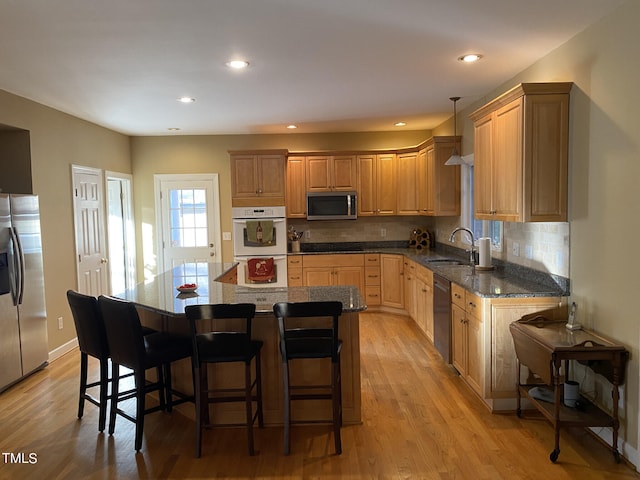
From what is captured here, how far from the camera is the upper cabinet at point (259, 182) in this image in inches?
251

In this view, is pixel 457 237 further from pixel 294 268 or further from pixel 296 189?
pixel 296 189

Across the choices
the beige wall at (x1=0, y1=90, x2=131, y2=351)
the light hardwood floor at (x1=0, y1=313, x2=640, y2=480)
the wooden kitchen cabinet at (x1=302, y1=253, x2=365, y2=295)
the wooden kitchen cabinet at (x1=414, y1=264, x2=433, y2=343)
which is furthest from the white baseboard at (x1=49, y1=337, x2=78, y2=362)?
the wooden kitchen cabinet at (x1=414, y1=264, x2=433, y2=343)

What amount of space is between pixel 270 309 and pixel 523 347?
1.63 m

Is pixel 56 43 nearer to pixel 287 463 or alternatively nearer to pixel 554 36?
pixel 287 463

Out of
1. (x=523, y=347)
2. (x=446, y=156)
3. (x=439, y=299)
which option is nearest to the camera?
(x=523, y=347)

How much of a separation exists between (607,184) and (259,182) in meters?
4.46

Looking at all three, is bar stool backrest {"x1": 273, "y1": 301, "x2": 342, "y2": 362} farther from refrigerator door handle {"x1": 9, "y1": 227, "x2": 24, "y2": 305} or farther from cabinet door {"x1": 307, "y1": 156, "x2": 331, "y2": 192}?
cabinet door {"x1": 307, "y1": 156, "x2": 331, "y2": 192}

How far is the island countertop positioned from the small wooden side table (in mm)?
1061

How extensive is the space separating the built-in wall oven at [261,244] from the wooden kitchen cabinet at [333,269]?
33 cm

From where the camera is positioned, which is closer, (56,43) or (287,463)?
(287,463)

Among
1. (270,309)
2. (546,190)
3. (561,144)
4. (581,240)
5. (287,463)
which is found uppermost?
(561,144)

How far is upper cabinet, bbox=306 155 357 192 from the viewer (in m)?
6.55

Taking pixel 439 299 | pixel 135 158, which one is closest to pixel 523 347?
pixel 439 299

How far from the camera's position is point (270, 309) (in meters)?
2.85
